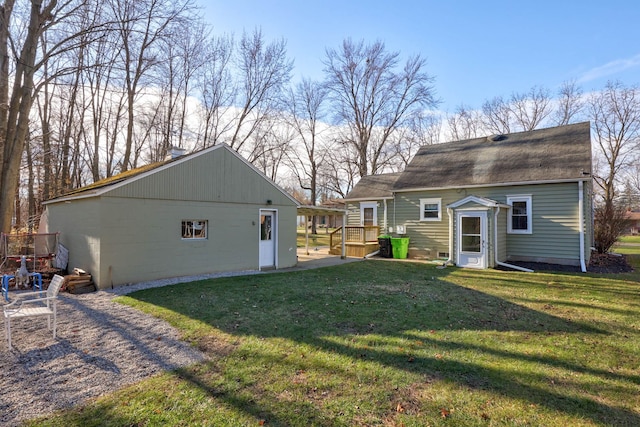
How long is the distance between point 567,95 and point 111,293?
3718cm

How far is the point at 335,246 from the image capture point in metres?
17.4

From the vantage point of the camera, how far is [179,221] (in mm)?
9555

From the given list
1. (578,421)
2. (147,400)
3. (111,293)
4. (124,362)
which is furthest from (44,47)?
(578,421)

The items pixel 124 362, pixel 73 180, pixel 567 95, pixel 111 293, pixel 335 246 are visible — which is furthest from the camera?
pixel 567 95

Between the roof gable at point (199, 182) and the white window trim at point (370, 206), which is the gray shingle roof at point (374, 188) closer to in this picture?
the white window trim at point (370, 206)

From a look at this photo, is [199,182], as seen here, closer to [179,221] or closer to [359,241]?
[179,221]

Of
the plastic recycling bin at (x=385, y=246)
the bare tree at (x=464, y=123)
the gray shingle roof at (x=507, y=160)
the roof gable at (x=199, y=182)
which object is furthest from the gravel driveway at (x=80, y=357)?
the bare tree at (x=464, y=123)

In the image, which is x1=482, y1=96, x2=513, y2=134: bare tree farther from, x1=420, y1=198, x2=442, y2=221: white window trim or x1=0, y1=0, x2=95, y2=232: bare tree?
x1=0, y1=0, x2=95, y2=232: bare tree

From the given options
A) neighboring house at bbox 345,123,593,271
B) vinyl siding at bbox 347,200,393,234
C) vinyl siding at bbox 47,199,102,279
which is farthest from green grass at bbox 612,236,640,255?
vinyl siding at bbox 47,199,102,279

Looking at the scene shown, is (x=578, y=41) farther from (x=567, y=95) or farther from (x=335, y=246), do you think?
(x=567, y=95)

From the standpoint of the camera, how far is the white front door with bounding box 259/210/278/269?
11.7m

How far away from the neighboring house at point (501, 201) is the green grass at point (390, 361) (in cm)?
451

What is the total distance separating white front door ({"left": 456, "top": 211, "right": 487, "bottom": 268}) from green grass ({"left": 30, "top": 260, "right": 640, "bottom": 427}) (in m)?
4.27

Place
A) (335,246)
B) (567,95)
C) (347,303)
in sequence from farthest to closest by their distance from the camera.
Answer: (567,95) → (335,246) → (347,303)
